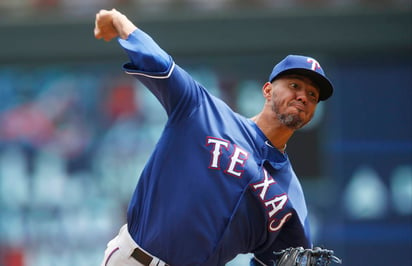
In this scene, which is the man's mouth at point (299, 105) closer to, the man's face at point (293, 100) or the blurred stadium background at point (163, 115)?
the man's face at point (293, 100)

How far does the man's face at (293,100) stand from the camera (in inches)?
121

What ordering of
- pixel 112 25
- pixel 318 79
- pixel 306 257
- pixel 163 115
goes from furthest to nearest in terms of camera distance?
pixel 163 115
pixel 318 79
pixel 306 257
pixel 112 25

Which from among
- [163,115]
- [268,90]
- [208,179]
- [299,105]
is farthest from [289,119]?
[163,115]

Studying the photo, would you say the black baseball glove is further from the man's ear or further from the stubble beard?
the man's ear

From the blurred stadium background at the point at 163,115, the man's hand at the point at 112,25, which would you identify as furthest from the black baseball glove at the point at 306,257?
the blurred stadium background at the point at 163,115

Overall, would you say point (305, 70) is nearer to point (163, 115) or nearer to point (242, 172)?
point (242, 172)

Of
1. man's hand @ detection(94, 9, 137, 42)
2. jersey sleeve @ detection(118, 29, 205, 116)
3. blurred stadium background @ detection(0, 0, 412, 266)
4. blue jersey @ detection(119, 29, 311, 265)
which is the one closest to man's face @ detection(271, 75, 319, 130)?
blue jersey @ detection(119, 29, 311, 265)

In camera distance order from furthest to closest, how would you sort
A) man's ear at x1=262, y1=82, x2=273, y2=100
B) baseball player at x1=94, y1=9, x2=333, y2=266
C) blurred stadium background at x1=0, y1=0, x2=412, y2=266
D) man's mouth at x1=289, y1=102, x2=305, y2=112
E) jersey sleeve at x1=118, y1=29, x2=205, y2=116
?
blurred stadium background at x1=0, y1=0, x2=412, y2=266
man's ear at x1=262, y1=82, x2=273, y2=100
man's mouth at x1=289, y1=102, x2=305, y2=112
baseball player at x1=94, y1=9, x2=333, y2=266
jersey sleeve at x1=118, y1=29, x2=205, y2=116

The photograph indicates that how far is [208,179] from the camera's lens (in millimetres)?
2977

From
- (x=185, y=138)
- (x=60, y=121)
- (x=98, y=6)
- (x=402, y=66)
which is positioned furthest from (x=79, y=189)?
(x=185, y=138)

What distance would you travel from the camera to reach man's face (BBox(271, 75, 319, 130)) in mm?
3068

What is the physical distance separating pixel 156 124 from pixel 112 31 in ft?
13.5

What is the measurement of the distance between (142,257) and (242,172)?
43cm

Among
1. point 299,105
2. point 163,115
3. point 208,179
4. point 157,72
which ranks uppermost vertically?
point 163,115
